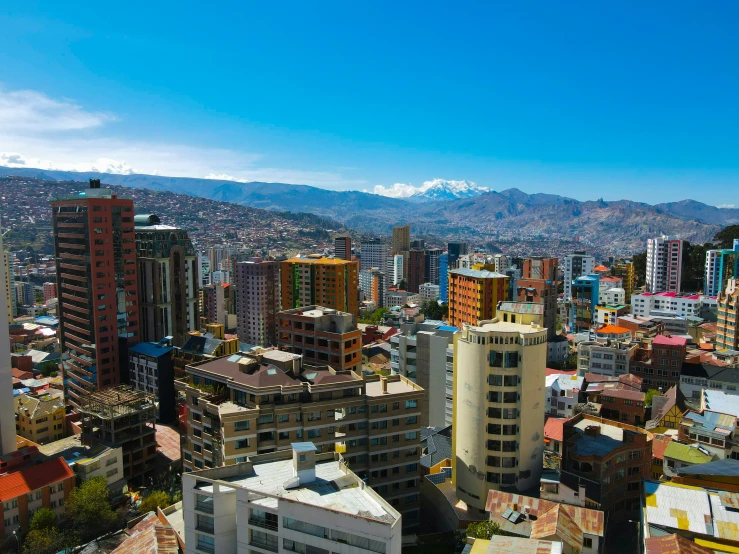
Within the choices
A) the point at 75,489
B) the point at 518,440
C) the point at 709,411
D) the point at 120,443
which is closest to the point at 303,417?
the point at 518,440

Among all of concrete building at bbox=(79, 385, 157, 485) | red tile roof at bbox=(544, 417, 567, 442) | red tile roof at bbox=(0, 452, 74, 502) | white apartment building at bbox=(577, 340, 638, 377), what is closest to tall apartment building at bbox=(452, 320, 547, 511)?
red tile roof at bbox=(544, 417, 567, 442)

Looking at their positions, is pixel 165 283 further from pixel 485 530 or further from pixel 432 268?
pixel 432 268

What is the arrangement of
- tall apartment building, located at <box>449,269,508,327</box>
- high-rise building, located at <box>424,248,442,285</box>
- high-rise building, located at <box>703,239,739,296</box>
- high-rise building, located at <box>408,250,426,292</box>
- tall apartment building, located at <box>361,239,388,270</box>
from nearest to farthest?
tall apartment building, located at <box>449,269,508,327</box> → high-rise building, located at <box>703,239,739,296</box> → high-rise building, located at <box>408,250,426,292</box> → high-rise building, located at <box>424,248,442,285</box> → tall apartment building, located at <box>361,239,388,270</box>

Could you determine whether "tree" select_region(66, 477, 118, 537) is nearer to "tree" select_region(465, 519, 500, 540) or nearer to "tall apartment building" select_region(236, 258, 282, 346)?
"tree" select_region(465, 519, 500, 540)

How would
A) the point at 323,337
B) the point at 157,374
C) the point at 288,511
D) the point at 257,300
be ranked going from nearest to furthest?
the point at 288,511, the point at 323,337, the point at 157,374, the point at 257,300

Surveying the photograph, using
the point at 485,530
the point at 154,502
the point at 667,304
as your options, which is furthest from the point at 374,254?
the point at 485,530
